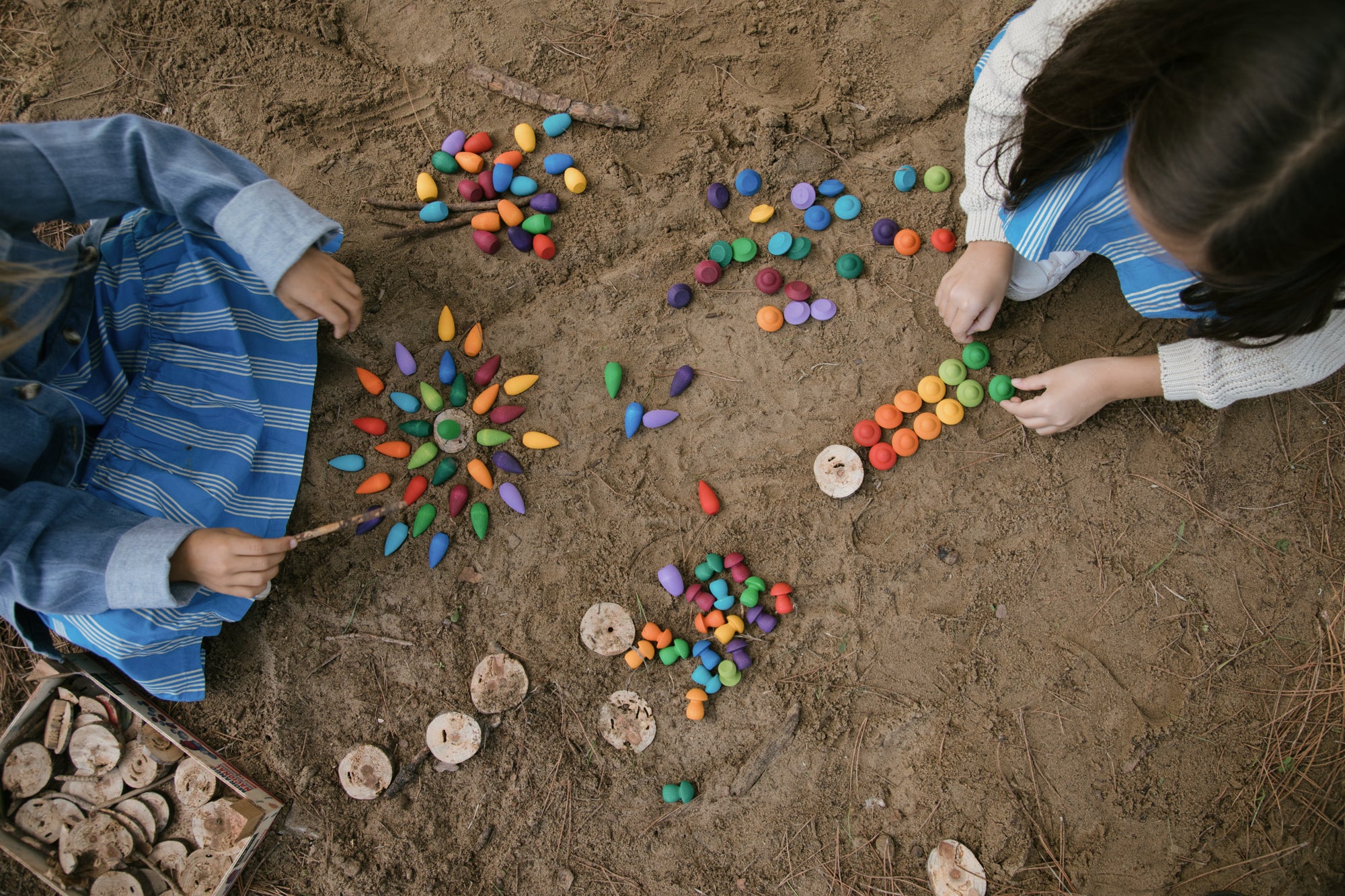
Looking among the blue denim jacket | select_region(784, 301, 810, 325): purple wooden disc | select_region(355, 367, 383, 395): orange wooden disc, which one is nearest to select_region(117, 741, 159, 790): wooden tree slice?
the blue denim jacket

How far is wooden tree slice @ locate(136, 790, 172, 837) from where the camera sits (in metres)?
2.01

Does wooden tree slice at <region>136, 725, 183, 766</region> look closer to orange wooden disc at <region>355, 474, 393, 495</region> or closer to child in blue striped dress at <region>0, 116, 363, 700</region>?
child in blue striped dress at <region>0, 116, 363, 700</region>

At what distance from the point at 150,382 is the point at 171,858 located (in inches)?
47.4

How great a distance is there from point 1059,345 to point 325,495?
6.71ft

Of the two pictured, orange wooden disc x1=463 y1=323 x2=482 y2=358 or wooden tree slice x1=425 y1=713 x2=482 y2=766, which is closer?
wooden tree slice x1=425 y1=713 x2=482 y2=766

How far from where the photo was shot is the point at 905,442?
6.80 ft

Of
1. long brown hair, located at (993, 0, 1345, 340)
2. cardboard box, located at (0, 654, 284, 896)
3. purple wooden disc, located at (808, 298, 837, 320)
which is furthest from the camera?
purple wooden disc, located at (808, 298, 837, 320)

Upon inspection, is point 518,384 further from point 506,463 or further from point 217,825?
point 217,825

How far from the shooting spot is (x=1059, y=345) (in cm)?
214

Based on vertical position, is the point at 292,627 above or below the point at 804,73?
below

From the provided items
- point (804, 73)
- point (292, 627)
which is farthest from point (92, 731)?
point (804, 73)

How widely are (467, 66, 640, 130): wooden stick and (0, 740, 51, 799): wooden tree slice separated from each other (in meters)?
2.16

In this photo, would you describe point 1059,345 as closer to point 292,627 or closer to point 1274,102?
point 1274,102

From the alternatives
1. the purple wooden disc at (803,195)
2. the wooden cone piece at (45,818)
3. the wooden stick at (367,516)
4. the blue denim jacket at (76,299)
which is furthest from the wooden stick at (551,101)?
the wooden cone piece at (45,818)
